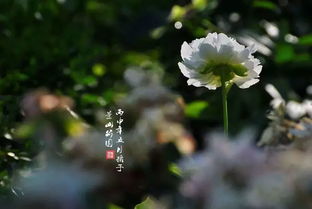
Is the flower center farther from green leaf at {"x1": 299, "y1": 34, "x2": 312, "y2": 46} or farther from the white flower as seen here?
green leaf at {"x1": 299, "y1": 34, "x2": 312, "y2": 46}

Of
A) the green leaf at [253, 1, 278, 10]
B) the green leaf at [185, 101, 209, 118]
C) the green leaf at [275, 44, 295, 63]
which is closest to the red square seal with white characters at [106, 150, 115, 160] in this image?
the green leaf at [185, 101, 209, 118]

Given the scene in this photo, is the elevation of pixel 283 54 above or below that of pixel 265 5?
below

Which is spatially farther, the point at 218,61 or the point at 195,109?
the point at 195,109

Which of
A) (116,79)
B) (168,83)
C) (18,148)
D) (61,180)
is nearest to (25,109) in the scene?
(18,148)

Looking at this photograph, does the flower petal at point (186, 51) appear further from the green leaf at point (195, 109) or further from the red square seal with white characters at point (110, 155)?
the green leaf at point (195, 109)

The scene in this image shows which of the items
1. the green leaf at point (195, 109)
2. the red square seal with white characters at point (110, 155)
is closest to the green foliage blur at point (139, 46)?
the green leaf at point (195, 109)

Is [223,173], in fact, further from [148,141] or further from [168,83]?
[168,83]

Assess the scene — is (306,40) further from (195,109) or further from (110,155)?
(110,155)

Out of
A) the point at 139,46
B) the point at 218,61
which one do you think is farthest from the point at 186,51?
the point at 139,46

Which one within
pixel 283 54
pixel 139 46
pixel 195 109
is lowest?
pixel 195 109
